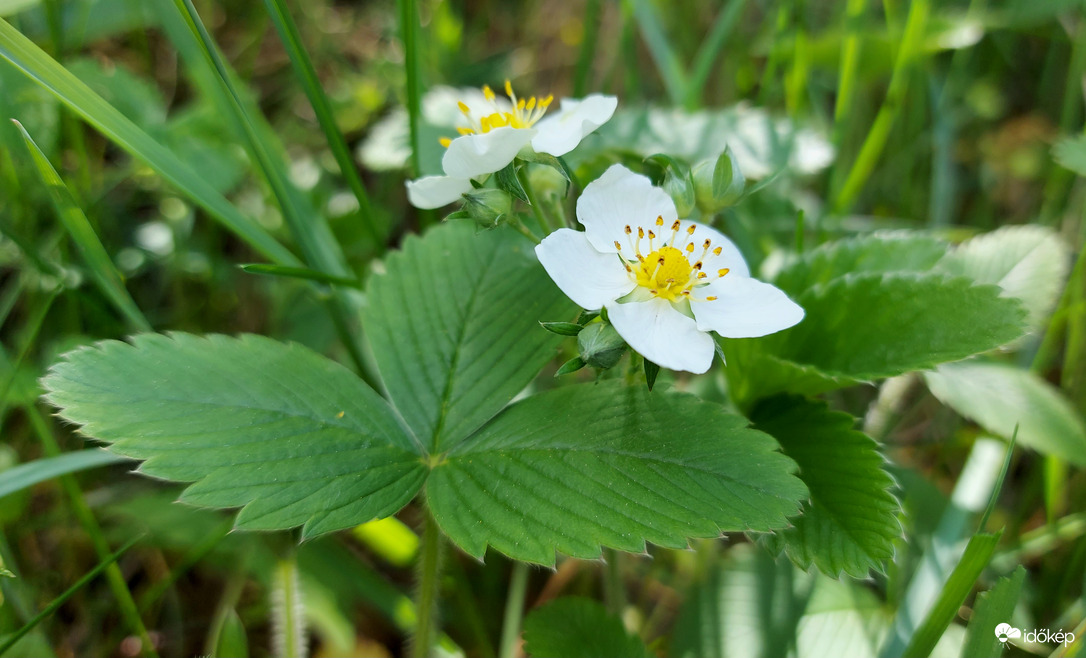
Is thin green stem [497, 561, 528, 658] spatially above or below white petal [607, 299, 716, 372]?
below

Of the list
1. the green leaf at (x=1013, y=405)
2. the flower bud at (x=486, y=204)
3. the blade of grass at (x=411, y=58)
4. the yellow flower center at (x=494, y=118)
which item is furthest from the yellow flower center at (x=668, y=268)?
the green leaf at (x=1013, y=405)

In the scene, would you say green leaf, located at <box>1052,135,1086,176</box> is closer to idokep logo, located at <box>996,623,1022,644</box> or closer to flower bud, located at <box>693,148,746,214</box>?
flower bud, located at <box>693,148,746,214</box>

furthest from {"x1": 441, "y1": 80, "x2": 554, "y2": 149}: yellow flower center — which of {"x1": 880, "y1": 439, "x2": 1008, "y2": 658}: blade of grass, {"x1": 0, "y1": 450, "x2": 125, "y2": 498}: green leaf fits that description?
{"x1": 880, "y1": 439, "x2": 1008, "y2": 658}: blade of grass

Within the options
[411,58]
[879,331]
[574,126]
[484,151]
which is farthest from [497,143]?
[879,331]

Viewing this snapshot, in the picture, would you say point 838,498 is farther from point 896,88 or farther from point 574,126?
point 896,88

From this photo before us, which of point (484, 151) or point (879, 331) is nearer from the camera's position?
point (484, 151)

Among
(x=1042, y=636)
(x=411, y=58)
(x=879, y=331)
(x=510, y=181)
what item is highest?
(x=411, y=58)

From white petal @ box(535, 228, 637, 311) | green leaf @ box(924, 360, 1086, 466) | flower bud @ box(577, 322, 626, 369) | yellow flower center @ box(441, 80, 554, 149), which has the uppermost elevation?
yellow flower center @ box(441, 80, 554, 149)
